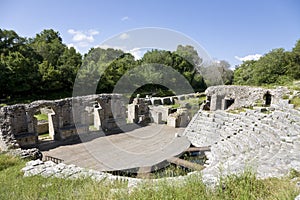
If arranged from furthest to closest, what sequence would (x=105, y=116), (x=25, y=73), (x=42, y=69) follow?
(x=42, y=69) < (x=25, y=73) < (x=105, y=116)

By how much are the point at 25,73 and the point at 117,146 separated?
21.9 meters

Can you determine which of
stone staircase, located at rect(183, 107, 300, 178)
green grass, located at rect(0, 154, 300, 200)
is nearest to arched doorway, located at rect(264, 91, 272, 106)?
stone staircase, located at rect(183, 107, 300, 178)

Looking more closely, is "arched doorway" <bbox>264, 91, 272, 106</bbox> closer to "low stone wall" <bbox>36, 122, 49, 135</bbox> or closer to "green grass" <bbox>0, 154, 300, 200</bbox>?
"green grass" <bbox>0, 154, 300, 200</bbox>

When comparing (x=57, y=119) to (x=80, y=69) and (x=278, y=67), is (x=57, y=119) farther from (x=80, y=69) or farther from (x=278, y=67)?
(x=278, y=67)

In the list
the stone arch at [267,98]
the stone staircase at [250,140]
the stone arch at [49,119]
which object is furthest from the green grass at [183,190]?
the stone arch at [267,98]

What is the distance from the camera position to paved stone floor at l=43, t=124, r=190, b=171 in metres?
10.8

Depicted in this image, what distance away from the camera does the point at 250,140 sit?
973 cm

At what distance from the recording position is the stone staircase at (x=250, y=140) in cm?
584

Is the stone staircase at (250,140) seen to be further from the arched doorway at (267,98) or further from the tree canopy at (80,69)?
the tree canopy at (80,69)

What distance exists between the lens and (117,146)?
1338 cm

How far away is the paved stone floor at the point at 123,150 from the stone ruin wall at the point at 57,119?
4.51 ft

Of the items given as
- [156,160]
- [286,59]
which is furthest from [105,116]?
[286,59]

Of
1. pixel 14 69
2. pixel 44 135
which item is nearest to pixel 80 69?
pixel 14 69

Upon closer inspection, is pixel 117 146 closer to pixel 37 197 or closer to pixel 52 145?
pixel 52 145
